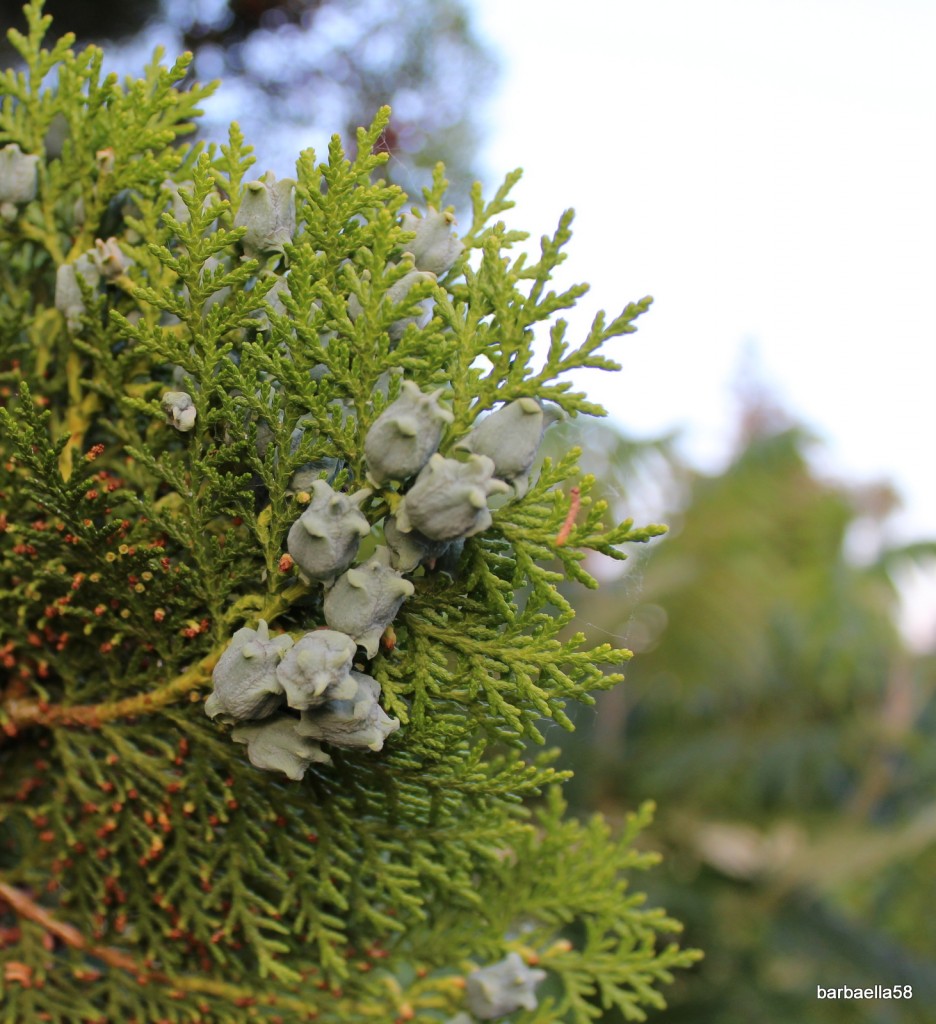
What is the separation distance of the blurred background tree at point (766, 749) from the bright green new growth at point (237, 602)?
193cm

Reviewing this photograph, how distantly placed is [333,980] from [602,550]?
0.62 meters

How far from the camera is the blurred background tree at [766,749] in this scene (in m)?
3.46

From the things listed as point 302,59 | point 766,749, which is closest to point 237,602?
point 302,59

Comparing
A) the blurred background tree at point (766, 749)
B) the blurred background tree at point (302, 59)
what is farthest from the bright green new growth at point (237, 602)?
the blurred background tree at point (766, 749)

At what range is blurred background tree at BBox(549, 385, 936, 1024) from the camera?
11.3 feet

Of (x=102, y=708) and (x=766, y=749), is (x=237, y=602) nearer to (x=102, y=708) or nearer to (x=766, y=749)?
(x=102, y=708)

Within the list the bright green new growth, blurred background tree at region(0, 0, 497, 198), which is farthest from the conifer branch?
blurred background tree at region(0, 0, 497, 198)

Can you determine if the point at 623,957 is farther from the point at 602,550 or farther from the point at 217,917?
the point at 602,550

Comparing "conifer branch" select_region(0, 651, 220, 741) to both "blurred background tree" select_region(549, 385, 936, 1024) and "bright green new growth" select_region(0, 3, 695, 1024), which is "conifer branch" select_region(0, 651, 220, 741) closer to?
"bright green new growth" select_region(0, 3, 695, 1024)

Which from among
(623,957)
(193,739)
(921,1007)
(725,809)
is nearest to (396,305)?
(193,739)

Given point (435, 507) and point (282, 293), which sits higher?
point (282, 293)

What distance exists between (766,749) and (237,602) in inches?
156

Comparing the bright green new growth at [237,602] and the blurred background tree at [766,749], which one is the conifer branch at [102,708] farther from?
the blurred background tree at [766,749]

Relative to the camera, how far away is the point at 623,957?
3.69 ft
